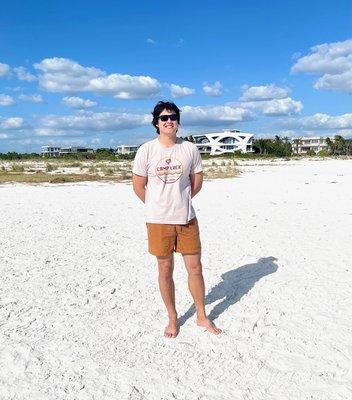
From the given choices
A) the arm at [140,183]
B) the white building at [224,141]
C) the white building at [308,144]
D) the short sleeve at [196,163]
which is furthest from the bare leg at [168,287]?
the white building at [308,144]

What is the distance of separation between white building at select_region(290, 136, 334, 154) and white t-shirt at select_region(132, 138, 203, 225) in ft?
495

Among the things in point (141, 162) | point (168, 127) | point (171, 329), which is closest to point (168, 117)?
point (168, 127)

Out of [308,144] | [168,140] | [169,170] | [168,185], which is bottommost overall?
[308,144]

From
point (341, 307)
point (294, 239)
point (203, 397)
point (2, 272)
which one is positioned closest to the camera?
point (203, 397)

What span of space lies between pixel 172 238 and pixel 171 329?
822mm

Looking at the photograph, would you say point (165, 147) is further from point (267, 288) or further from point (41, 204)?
point (41, 204)

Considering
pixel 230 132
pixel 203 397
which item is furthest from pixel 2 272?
pixel 230 132

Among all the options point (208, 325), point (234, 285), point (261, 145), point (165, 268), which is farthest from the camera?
point (261, 145)

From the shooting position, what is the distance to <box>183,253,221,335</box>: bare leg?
387 centimetres

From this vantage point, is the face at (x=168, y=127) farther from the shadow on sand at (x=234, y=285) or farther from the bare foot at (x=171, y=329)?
the shadow on sand at (x=234, y=285)

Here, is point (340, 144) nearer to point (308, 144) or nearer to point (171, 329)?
point (308, 144)

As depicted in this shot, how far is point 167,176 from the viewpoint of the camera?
361 centimetres

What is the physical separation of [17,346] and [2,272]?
7.32 ft

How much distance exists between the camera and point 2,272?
5703mm
